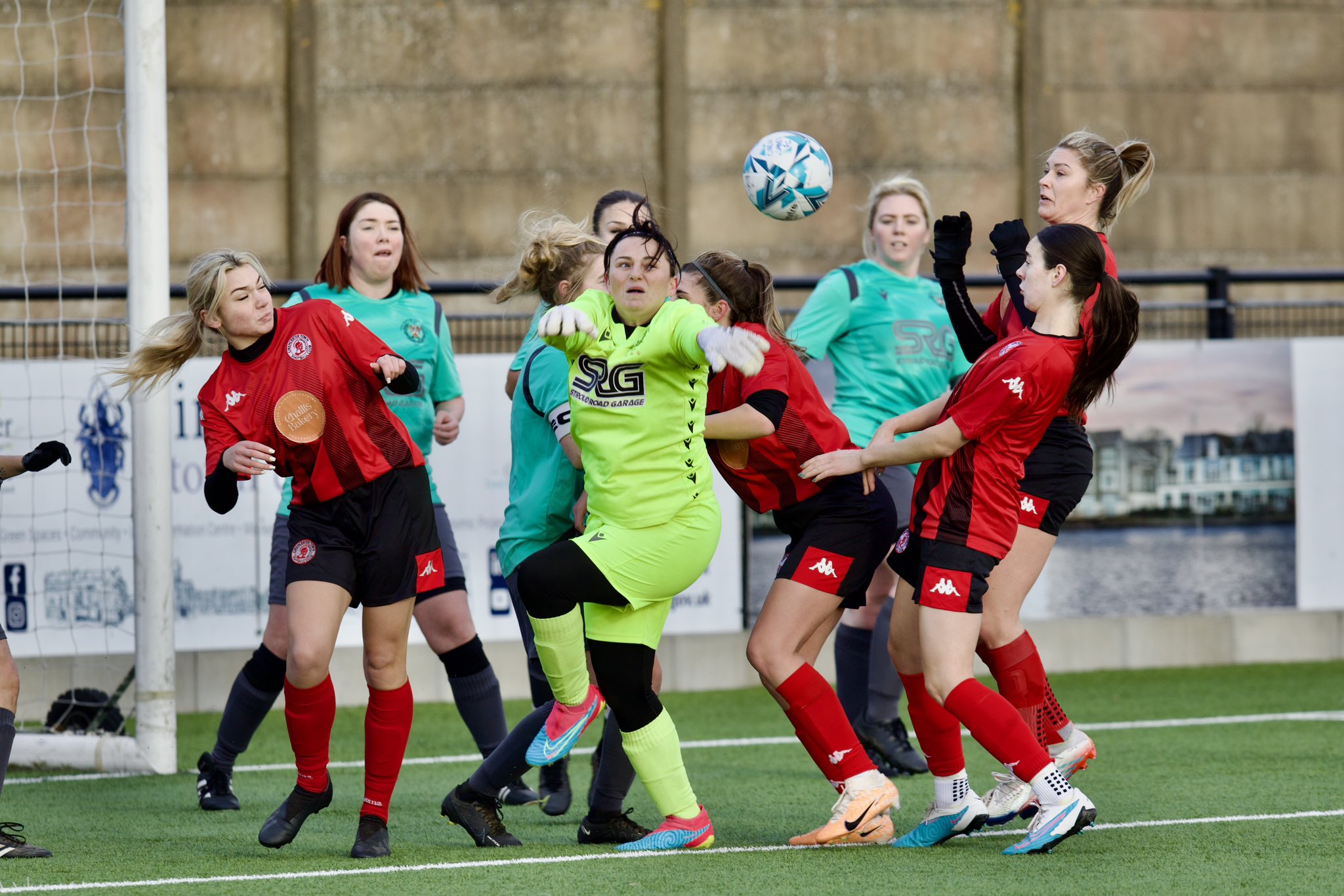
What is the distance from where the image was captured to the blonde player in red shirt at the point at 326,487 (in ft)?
14.9

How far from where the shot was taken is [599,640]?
4.45 meters

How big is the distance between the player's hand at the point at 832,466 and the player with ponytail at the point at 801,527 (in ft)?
0.37

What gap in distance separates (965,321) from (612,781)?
1785mm

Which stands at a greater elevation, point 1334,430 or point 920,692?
point 1334,430

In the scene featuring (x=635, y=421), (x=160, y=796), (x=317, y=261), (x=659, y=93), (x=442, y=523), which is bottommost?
(x=160, y=796)

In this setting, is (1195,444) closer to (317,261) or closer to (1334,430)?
(1334,430)

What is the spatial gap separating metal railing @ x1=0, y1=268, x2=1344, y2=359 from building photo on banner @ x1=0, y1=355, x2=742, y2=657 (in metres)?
0.35

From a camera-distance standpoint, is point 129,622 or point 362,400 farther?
point 129,622

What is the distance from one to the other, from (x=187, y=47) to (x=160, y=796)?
24.5 ft

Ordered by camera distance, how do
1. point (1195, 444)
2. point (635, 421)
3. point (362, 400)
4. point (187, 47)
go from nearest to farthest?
point (635, 421) → point (362, 400) → point (1195, 444) → point (187, 47)

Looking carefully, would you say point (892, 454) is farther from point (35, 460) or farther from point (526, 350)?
point (35, 460)

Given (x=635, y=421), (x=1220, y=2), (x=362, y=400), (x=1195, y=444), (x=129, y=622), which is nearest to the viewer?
(x=635, y=421)

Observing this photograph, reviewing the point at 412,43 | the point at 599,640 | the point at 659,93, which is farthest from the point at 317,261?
the point at 599,640

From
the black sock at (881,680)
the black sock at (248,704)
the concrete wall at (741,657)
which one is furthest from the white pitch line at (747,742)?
the concrete wall at (741,657)
